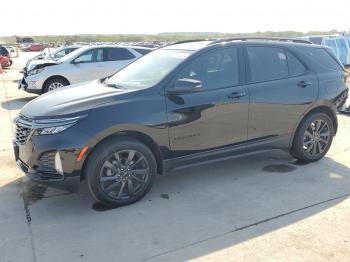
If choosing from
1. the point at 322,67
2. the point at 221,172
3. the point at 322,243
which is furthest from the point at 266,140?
the point at 322,243

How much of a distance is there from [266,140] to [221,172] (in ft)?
2.39

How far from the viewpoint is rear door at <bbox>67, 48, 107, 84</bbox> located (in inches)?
459

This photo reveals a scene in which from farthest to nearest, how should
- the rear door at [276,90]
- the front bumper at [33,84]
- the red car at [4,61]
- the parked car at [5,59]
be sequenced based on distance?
the parked car at [5,59] < the red car at [4,61] < the front bumper at [33,84] < the rear door at [276,90]

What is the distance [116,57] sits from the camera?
12.4 m

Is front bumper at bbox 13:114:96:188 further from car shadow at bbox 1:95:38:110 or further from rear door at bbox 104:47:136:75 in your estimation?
rear door at bbox 104:47:136:75

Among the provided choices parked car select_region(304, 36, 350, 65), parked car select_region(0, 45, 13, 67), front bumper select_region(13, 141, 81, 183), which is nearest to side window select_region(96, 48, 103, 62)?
front bumper select_region(13, 141, 81, 183)

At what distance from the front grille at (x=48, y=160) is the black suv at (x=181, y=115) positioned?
0.03ft

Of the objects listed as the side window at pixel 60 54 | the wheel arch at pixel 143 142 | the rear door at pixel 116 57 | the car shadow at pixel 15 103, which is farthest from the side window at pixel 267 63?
the side window at pixel 60 54

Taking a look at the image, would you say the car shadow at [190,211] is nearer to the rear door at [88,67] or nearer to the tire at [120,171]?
the tire at [120,171]

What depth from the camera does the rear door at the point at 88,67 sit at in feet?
38.3

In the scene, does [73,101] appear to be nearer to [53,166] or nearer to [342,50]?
[53,166]

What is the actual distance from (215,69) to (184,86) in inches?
24.6

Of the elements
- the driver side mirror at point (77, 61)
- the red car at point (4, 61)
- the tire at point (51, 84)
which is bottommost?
the red car at point (4, 61)

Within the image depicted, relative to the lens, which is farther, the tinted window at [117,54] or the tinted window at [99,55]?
the tinted window at [117,54]
